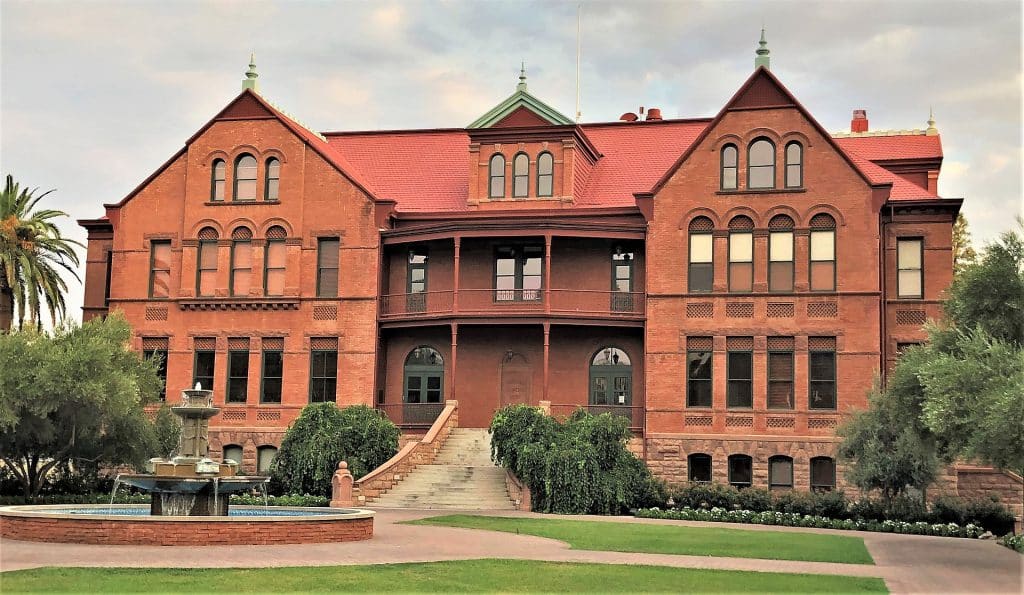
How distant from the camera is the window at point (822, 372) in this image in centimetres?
3822

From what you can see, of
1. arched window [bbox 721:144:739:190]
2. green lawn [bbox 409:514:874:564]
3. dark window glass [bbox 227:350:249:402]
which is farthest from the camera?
dark window glass [bbox 227:350:249:402]

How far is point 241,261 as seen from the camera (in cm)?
4284

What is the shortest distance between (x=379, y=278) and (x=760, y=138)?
44.6ft

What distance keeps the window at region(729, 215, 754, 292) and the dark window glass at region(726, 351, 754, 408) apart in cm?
217

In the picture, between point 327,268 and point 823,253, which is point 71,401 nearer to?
point 327,268

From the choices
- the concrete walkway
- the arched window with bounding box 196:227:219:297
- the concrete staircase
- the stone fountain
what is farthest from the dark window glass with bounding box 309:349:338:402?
the concrete walkway

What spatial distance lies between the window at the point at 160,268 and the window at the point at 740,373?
19749 mm

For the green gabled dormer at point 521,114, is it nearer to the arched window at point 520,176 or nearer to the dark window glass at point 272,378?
the arched window at point 520,176

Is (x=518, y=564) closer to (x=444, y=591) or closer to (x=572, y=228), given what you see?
(x=444, y=591)

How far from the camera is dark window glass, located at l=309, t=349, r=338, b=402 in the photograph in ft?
137

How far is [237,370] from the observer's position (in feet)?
139

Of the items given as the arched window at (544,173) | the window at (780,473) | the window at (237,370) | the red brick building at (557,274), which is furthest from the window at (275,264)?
the window at (780,473)

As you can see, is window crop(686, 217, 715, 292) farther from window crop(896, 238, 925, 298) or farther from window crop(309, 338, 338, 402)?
window crop(309, 338, 338, 402)

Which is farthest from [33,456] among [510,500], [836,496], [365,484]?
[836,496]
